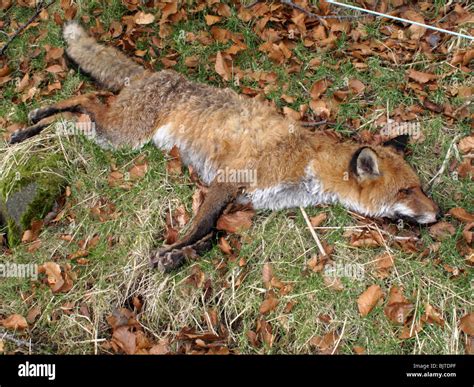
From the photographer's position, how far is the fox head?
5.16 m

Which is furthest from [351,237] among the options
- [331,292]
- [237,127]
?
[237,127]

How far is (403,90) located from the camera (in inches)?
247

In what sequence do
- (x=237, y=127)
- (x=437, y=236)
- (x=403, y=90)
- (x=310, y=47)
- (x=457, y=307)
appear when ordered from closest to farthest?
(x=457, y=307), (x=437, y=236), (x=237, y=127), (x=403, y=90), (x=310, y=47)

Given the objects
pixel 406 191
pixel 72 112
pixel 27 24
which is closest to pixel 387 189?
pixel 406 191

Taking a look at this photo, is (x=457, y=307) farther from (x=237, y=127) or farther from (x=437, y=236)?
(x=237, y=127)

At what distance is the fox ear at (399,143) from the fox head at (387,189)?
19 cm

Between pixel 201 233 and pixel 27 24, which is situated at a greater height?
pixel 27 24

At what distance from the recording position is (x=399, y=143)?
558 centimetres

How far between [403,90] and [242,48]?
2156 millimetres
